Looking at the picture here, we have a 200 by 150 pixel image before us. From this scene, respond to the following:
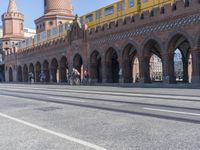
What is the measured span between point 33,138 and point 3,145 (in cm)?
62

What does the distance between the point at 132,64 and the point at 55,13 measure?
31.9 metres

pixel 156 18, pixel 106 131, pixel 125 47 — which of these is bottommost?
pixel 106 131

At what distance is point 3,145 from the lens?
19.4ft

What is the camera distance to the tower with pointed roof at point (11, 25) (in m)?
81.6

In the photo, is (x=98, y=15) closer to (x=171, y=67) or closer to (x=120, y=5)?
(x=120, y=5)

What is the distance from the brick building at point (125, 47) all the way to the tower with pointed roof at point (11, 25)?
661 inches

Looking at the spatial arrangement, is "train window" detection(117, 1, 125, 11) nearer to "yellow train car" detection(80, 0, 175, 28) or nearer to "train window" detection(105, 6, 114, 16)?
"yellow train car" detection(80, 0, 175, 28)

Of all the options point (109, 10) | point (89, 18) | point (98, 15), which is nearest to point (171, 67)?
point (109, 10)

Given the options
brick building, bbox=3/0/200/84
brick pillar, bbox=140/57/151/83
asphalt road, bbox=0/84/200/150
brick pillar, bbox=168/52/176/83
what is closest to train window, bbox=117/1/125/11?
brick building, bbox=3/0/200/84

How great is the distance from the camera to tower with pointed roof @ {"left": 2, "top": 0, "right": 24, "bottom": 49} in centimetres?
8156

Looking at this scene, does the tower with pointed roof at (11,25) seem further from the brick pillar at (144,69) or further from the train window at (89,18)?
the brick pillar at (144,69)

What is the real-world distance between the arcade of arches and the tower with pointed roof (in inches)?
915

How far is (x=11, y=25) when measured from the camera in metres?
81.9

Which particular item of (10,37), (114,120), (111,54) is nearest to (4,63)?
(10,37)
